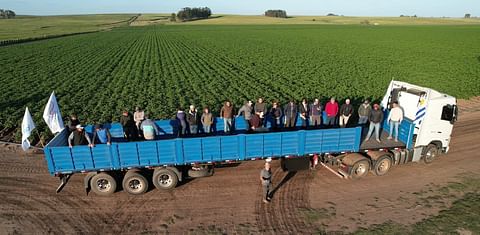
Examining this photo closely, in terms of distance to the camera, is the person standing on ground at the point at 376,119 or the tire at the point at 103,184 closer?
the tire at the point at 103,184

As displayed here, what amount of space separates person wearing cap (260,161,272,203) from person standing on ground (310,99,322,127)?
4.22m

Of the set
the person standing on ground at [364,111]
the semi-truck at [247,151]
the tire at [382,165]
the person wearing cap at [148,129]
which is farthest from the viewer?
the person standing on ground at [364,111]

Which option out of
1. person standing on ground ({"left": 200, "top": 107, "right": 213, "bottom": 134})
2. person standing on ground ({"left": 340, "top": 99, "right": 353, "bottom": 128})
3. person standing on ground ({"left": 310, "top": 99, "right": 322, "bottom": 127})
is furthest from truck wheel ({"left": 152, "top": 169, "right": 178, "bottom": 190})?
person standing on ground ({"left": 340, "top": 99, "right": 353, "bottom": 128})

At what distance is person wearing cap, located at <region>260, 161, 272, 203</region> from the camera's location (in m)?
10.3

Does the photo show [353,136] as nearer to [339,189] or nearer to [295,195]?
[339,189]

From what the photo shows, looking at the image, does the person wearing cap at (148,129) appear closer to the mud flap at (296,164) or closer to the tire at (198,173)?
the tire at (198,173)

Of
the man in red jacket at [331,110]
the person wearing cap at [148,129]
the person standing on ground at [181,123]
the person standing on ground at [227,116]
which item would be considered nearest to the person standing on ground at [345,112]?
the man in red jacket at [331,110]

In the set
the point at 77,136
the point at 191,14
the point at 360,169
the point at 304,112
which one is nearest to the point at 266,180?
the point at 360,169

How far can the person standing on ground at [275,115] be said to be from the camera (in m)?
13.9

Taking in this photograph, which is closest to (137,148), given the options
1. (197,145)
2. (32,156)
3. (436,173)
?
(197,145)

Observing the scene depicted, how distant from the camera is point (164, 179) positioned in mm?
11375

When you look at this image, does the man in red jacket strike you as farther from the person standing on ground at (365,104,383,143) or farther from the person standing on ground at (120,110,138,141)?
the person standing on ground at (120,110,138,141)

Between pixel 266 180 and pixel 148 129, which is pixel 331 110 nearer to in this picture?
pixel 266 180

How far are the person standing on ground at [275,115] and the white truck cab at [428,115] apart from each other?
483 cm
